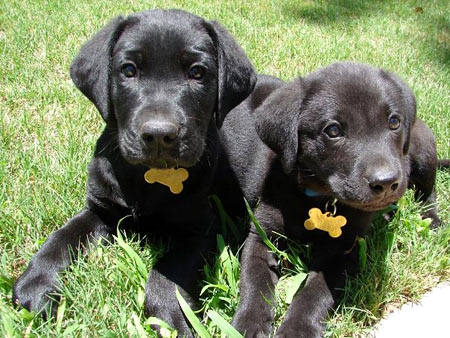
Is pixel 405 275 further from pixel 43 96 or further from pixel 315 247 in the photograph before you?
pixel 43 96

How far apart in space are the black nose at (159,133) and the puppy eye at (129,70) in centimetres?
41

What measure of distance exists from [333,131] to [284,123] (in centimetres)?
25

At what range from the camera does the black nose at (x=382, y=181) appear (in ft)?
7.47

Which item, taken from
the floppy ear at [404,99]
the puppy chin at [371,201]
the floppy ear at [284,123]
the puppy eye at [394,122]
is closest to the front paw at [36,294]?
the floppy ear at [284,123]

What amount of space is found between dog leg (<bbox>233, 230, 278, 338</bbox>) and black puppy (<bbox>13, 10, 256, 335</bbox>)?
232mm

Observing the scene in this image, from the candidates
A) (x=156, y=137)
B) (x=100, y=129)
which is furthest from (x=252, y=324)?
(x=100, y=129)

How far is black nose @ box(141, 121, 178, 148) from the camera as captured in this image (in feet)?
7.29

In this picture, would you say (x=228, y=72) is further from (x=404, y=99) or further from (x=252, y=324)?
(x=252, y=324)

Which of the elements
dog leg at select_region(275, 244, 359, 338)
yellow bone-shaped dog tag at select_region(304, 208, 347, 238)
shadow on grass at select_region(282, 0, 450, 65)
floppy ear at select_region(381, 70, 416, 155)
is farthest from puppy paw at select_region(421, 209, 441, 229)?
shadow on grass at select_region(282, 0, 450, 65)

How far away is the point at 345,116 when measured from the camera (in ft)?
8.16

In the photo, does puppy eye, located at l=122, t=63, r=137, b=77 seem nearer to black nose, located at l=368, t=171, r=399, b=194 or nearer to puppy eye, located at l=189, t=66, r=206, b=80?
puppy eye, located at l=189, t=66, r=206, b=80

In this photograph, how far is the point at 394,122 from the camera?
2.57 m

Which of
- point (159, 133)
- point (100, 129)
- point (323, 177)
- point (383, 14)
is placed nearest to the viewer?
point (159, 133)

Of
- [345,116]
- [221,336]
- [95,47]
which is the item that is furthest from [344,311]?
[95,47]
